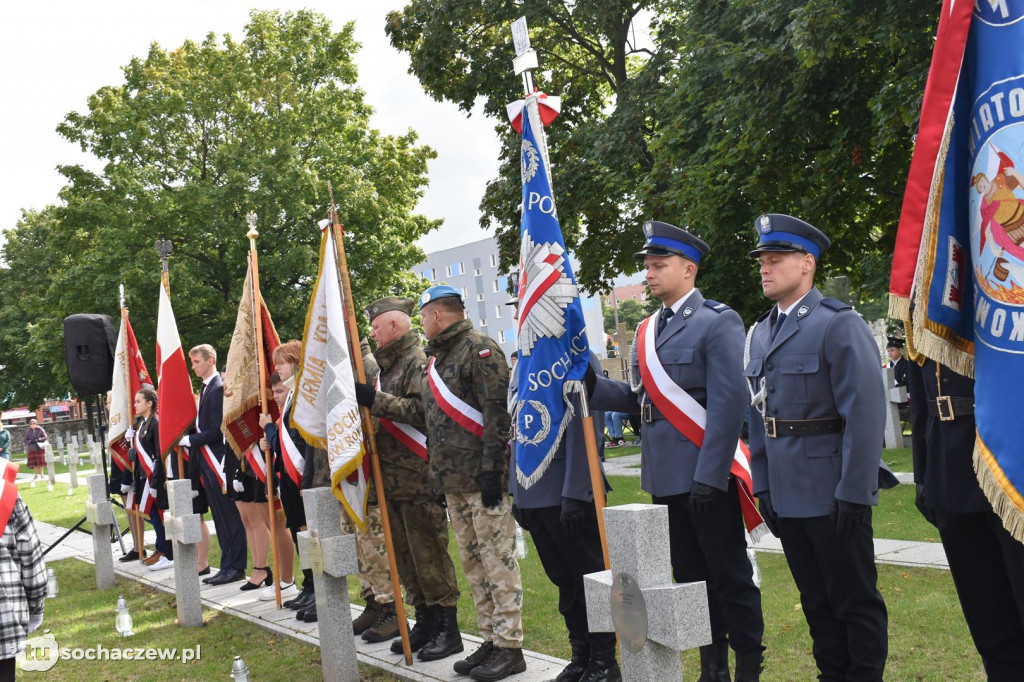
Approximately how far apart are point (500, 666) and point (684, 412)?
1957 mm

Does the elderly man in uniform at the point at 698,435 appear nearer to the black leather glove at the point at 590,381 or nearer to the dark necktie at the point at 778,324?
the black leather glove at the point at 590,381

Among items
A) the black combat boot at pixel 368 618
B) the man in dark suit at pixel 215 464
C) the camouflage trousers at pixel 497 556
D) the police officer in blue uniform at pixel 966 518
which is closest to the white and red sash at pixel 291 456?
the black combat boot at pixel 368 618

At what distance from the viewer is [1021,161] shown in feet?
8.68

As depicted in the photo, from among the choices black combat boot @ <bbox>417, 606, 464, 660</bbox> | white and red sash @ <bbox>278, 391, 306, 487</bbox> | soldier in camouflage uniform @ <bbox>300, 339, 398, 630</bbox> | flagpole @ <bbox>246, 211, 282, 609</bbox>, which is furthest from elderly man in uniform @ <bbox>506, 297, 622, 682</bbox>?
flagpole @ <bbox>246, 211, 282, 609</bbox>

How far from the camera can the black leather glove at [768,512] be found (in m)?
4.36

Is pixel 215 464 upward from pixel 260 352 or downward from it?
downward

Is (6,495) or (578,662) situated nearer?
(6,495)

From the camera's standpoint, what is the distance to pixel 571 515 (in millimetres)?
5016

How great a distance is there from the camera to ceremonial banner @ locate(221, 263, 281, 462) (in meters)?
8.79

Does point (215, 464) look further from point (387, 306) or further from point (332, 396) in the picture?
point (387, 306)

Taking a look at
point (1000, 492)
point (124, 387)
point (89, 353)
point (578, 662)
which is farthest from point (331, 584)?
point (89, 353)

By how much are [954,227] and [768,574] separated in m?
5.16

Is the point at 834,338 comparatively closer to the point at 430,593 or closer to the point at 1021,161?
the point at 1021,161

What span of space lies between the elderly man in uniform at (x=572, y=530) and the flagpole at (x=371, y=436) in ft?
3.98
